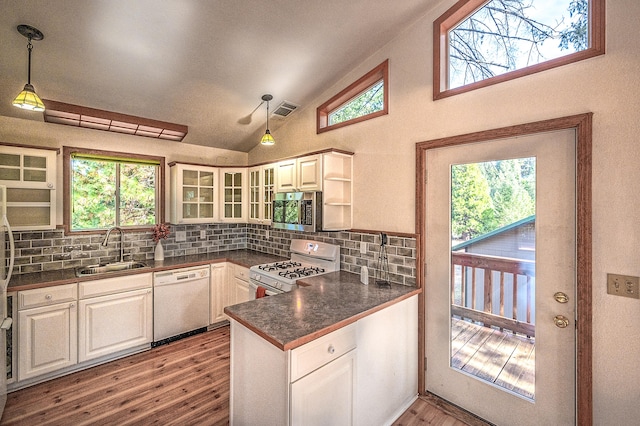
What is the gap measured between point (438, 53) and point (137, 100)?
2857 millimetres

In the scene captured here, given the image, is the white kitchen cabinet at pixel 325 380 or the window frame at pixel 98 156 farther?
the window frame at pixel 98 156

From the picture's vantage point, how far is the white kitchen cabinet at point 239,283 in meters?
3.35

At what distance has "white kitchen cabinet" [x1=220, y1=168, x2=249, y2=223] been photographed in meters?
3.97

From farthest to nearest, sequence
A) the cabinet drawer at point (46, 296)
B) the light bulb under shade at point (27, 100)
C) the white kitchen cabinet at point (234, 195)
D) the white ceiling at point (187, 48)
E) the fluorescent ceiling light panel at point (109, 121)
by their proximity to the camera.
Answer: the white kitchen cabinet at point (234, 195) → the fluorescent ceiling light panel at point (109, 121) → the cabinet drawer at point (46, 296) → the white ceiling at point (187, 48) → the light bulb under shade at point (27, 100)

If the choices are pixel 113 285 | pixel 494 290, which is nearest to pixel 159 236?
pixel 113 285

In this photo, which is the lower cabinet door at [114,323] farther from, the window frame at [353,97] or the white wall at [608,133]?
the white wall at [608,133]

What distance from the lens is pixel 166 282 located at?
126 inches

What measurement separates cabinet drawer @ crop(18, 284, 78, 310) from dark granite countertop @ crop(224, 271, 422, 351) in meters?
1.86

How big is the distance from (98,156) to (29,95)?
1535 mm

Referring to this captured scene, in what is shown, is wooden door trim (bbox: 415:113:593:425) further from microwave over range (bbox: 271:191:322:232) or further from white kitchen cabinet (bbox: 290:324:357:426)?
microwave over range (bbox: 271:191:322:232)

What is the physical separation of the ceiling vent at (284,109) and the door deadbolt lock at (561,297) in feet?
9.68

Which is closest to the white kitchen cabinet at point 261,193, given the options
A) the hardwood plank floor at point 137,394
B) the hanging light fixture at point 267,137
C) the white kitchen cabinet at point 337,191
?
the hanging light fixture at point 267,137

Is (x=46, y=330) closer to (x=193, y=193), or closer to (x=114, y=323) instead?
(x=114, y=323)

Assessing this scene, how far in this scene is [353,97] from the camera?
3076mm
